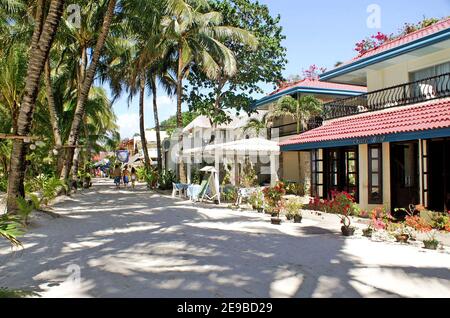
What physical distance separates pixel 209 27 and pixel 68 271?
17.7 metres

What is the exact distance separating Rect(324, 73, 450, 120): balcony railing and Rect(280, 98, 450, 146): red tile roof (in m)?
0.35

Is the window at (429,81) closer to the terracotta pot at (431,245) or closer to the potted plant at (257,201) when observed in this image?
the potted plant at (257,201)

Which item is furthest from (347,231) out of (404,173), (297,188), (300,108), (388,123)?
(300,108)

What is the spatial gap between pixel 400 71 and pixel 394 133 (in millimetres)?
4867

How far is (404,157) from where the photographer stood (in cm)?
1277

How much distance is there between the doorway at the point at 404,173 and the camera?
12.5 meters

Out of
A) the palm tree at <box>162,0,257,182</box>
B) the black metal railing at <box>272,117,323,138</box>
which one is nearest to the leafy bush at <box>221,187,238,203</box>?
the palm tree at <box>162,0,257,182</box>

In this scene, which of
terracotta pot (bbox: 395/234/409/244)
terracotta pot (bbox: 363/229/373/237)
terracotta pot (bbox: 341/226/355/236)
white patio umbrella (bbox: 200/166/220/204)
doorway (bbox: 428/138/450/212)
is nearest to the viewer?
terracotta pot (bbox: 395/234/409/244)

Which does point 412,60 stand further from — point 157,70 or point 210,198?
point 157,70

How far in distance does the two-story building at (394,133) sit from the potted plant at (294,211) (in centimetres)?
264

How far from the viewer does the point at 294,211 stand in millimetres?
11539

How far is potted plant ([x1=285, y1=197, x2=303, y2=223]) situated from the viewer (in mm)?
11375

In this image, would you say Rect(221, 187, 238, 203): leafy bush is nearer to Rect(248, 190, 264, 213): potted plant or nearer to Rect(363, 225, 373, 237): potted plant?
Rect(248, 190, 264, 213): potted plant

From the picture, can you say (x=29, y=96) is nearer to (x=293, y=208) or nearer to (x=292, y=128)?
(x=293, y=208)
